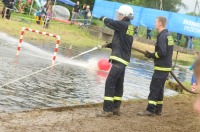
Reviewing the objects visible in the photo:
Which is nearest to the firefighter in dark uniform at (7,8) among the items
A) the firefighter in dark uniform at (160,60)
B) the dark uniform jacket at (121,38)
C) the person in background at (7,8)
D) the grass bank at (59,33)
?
the person in background at (7,8)

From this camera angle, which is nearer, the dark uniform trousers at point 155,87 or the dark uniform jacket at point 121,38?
the dark uniform jacket at point 121,38

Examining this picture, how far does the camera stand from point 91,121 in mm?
7469

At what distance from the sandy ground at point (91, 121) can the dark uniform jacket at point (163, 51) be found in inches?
42.9

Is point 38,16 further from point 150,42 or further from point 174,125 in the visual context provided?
point 174,125

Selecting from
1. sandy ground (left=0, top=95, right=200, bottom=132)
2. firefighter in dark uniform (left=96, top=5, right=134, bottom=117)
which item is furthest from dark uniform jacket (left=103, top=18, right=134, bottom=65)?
sandy ground (left=0, top=95, right=200, bottom=132)

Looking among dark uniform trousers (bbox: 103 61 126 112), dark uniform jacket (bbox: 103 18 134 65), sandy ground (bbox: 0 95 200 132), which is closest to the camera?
sandy ground (bbox: 0 95 200 132)

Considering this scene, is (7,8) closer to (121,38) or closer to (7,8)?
(7,8)

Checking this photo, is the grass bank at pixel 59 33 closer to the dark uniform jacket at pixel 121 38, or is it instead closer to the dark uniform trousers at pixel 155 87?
the dark uniform trousers at pixel 155 87

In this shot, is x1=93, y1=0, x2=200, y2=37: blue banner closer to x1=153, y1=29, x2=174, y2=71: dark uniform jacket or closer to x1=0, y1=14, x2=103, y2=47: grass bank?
x1=0, y1=14, x2=103, y2=47: grass bank

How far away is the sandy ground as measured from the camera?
6.61m

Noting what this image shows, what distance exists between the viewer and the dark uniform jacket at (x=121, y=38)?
8.05 metres

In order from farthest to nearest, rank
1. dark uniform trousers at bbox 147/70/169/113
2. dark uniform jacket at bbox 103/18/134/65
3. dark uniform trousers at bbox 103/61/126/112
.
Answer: dark uniform trousers at bbox 147/70/169/113 < dark uniform trousers at bbox 103/61/126/112 < dark uniform jacket at bbox 103/18/134/65

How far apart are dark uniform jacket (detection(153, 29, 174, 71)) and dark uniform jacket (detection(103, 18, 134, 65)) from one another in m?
0.72

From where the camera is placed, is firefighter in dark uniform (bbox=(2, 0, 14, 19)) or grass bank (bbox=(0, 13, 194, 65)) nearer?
grass bank (bbox=(0, 13, 194, 65))
